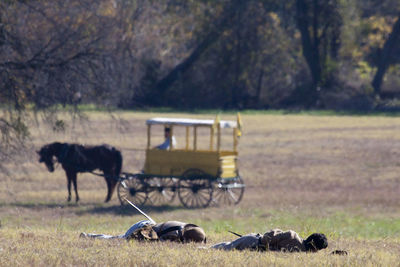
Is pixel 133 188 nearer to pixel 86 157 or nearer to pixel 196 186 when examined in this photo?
pixel 86 157

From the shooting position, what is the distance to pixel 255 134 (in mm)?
42219

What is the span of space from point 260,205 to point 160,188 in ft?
9.84

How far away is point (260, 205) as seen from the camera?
21172mm

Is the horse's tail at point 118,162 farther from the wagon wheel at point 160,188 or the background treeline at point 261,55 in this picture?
the background treeline at point 261,55

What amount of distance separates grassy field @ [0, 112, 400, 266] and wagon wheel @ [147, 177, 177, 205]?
421 mm

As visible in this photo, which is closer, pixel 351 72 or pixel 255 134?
pixel 255 134

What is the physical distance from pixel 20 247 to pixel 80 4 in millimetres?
7498

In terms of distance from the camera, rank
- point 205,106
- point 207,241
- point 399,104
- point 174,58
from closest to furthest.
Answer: point 207,241 → point 399,104 → point 205,106 → point 174,58

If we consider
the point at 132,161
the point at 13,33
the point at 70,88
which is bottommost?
the point at 132,161

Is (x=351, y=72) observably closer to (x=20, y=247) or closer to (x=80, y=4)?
(x=80, y=4)

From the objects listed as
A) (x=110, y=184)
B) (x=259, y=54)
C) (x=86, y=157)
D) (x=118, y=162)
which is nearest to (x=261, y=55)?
(x=259, y=54)

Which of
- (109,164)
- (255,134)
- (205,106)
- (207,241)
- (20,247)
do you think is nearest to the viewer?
(20,247)

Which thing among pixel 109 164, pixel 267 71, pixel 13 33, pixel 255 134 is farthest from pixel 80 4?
pixel 267 71

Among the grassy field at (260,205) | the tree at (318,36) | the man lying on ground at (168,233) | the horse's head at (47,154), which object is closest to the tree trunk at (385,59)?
the tree at (318,36)
